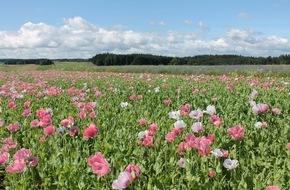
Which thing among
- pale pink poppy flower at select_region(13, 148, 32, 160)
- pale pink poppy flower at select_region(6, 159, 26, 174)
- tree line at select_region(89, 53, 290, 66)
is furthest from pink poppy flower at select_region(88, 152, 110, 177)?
tree line at select_region(89, 53, 290, 66)

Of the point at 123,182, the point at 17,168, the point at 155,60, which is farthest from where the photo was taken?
the point at 155,60

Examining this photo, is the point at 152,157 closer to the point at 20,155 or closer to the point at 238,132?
the point at 238,132

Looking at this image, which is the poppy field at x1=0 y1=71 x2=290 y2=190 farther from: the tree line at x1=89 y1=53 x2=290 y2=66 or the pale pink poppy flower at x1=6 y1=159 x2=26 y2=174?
the tree line at x1=89 y1=53 x2=290 y2=66

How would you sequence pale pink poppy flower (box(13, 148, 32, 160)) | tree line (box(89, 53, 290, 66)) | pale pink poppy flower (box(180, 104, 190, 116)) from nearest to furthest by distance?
1. pale pink poppy flower (box(13, 148, 32, 160))
2. pale pink poppy flower (box(180, 104, 190, 116))
3. tree line (box(89, 53, 290, 66))

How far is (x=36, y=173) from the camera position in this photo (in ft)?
12.9

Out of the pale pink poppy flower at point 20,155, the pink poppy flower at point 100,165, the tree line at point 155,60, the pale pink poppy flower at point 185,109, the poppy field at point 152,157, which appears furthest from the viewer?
the tree line at point 155,60

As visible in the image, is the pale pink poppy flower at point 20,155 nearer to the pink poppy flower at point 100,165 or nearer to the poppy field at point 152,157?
the poppy field at point 152,157

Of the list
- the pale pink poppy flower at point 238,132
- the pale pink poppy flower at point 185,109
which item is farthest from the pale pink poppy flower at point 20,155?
the pale pink poppy flower at point 185,109

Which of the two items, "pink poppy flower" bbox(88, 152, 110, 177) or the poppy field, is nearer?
"pink poppy flower" bbox(88, 152, 110, 177)

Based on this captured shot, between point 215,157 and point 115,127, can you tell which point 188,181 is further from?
point 115,127

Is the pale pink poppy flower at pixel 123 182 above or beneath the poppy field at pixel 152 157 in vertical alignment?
above

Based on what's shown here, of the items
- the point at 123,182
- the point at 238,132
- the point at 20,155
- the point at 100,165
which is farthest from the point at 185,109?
the point at 123,182

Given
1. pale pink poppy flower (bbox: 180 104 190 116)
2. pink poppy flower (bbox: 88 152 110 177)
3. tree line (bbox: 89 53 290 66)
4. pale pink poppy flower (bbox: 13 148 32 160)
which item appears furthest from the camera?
tree line (bbox: 89 53 290 66)

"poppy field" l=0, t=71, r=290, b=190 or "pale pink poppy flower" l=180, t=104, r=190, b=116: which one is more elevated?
"pale pink poppy flower" l=180, t=104, r=190, b=116
